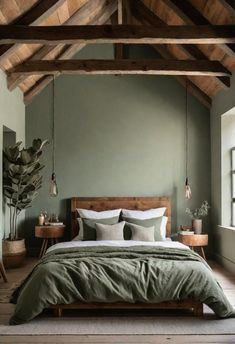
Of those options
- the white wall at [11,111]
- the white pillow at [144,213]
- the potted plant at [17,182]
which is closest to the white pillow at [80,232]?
the white pillow at [144,213]

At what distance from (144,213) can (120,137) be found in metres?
1.49

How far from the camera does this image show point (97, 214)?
23.0ft

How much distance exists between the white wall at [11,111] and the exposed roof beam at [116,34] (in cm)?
120

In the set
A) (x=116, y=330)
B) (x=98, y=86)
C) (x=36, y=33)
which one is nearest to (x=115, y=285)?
(x=116, y=330)

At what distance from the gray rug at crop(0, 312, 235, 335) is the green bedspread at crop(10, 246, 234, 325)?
15cm

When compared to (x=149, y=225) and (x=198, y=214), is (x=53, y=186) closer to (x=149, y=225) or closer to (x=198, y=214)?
(x=149, y=225)

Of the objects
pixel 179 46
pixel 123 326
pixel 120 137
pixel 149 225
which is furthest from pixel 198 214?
pixel 123 326

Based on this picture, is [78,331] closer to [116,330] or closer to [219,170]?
[116,330]

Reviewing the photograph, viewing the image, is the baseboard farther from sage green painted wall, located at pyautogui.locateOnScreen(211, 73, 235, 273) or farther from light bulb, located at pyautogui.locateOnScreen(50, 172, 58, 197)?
light bulb, located at pyautogui.locateOnScreen(50, 172, 58, 197)

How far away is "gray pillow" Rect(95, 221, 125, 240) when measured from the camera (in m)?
6.38

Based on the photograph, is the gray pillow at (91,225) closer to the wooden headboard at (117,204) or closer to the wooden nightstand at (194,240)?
the wooden headboard at (117,204)

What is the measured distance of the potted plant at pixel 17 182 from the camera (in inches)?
252

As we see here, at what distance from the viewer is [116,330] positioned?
12.5 feet

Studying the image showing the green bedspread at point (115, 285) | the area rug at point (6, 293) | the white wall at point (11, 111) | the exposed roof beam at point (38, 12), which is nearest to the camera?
the green bedspread at point (115, 285)
